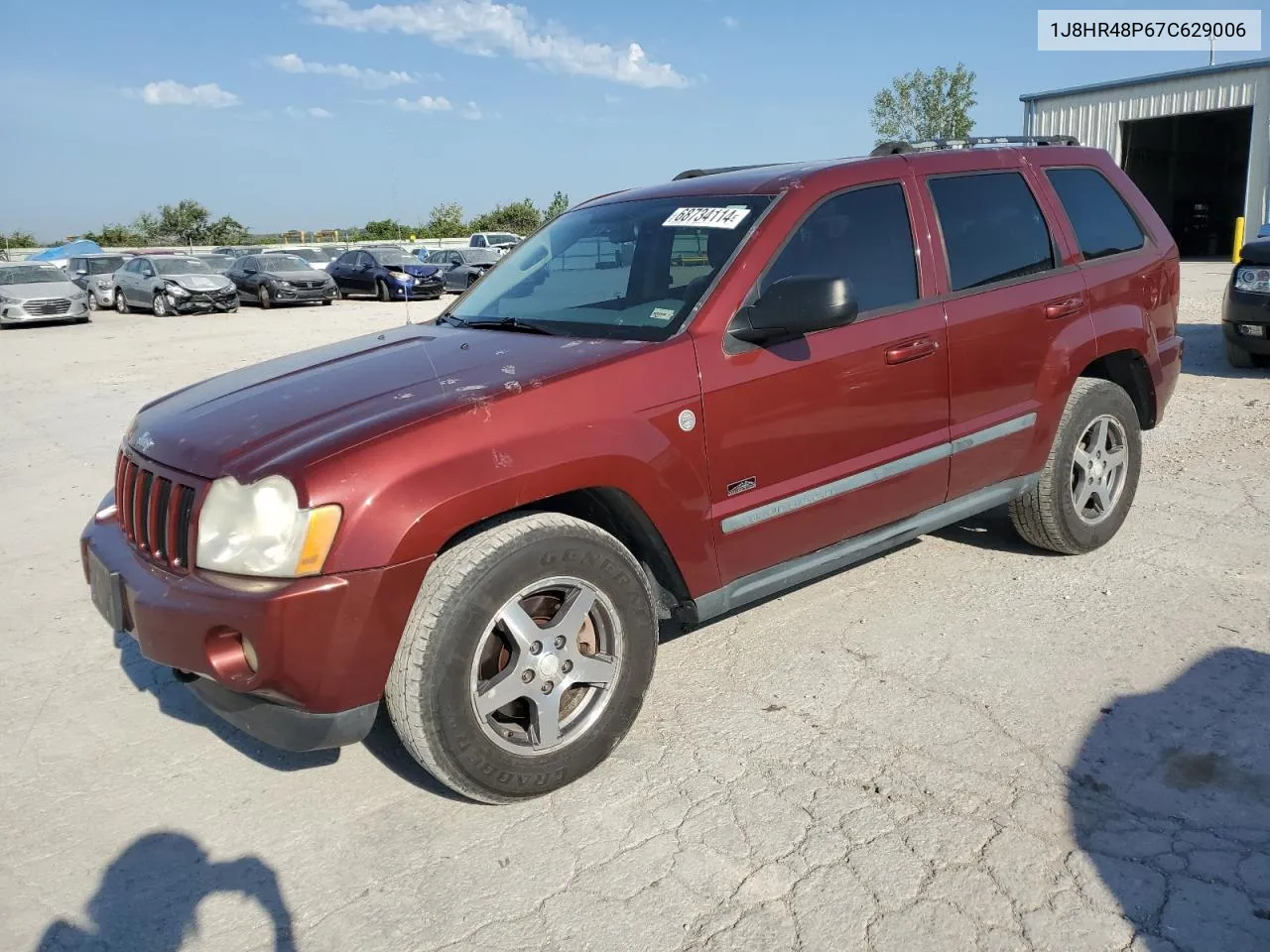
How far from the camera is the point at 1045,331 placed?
430cm

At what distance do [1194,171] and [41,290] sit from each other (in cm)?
3413

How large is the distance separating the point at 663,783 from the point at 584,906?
1.95 feet

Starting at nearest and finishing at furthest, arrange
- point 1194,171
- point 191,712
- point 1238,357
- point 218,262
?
point 191,712
point 1238,357
point 218,262
point 1194,171

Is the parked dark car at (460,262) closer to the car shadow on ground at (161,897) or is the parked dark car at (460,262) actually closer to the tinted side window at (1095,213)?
the tinted side window at (1095,213)

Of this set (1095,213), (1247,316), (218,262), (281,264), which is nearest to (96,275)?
(218,262)

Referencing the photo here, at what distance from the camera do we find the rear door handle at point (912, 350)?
373 cm

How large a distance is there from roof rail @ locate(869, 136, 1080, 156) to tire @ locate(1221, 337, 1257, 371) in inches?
214

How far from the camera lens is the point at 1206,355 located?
1051 cm

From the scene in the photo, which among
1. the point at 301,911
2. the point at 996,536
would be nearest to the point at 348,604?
the point at 301,911

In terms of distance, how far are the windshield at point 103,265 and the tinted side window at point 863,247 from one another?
2694 centimetres

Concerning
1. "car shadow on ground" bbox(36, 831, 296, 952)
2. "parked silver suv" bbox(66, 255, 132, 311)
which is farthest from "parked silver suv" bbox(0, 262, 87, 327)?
"car shadow on ground" bbox(36, 831, 296, 952)

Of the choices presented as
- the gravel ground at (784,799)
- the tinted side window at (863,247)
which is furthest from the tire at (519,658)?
the tinted side window at (863,247)

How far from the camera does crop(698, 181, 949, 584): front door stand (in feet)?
10.9

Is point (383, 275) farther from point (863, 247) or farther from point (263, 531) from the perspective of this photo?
point (263, 531)
